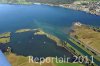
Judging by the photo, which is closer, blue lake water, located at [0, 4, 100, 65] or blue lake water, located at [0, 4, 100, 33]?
blue lake water, located at [0, 4, 100, 65]

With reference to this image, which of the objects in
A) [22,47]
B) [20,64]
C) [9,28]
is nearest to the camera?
[20,64]

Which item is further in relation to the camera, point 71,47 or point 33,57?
point 71,47

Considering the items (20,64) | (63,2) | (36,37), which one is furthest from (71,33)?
(63,2)

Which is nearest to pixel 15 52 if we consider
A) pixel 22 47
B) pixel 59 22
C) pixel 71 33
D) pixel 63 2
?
pixel 22 47

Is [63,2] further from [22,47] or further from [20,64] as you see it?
[20,64]

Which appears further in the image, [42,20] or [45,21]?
[42,20]

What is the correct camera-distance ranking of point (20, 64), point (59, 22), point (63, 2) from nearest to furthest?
point (20, 64), point (59, 22), point (63, 2)

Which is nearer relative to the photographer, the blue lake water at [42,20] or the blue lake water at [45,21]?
the blue lake water at [45,21]

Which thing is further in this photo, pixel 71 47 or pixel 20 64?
pixel 71 47

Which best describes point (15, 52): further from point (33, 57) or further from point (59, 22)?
point (59, 22)
